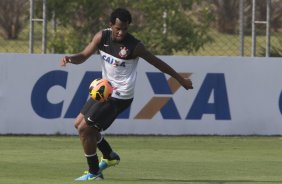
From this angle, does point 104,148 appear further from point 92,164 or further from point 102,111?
point 102,111

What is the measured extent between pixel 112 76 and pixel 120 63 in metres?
0.17

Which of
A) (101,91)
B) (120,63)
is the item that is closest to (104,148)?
(101,91)

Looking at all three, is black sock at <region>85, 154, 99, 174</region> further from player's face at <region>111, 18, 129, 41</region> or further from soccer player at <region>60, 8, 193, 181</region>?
player's face at <region>111, 18, 129, 41</region>

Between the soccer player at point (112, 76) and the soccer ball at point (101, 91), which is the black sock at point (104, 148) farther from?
the soccer ball at point (101, 91)

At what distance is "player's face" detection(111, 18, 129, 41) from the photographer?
11609mm

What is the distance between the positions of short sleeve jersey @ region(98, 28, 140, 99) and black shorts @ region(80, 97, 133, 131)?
84 millimetres

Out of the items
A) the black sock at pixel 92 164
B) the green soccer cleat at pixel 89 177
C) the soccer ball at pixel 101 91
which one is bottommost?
the green soccer cleat at pixel 89 177

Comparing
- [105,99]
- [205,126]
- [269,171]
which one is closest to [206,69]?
[205,126]

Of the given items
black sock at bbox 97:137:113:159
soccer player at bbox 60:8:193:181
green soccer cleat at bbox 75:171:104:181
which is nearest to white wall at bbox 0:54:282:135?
black sock at bbox 97:137:113:159

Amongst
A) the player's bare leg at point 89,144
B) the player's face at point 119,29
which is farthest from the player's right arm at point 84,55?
the player's bare leg at point 89,144

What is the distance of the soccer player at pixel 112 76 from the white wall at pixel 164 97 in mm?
5324

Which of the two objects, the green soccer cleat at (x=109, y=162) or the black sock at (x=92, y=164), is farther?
the green soccer cleat at (x=109, y=162)

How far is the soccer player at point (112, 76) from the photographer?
11.5 m

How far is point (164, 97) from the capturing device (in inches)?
687
